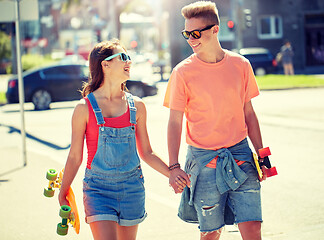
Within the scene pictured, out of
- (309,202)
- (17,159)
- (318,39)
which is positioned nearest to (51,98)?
(17,159)

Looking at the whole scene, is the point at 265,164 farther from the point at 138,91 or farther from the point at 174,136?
the point at 138,91

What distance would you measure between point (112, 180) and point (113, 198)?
0.36 ft

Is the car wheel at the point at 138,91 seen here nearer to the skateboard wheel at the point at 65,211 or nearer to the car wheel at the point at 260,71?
the car wheel at the point at 260,71

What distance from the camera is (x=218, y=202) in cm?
391

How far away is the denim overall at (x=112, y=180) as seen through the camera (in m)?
3.64

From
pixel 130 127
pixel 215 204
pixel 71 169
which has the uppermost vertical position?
pixel 130 127

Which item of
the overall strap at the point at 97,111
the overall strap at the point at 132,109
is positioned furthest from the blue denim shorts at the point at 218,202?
the overall strap at the point at 97,111

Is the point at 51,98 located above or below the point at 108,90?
below

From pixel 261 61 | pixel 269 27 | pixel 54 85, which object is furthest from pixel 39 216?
pixel 269 27

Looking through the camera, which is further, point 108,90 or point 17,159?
point 17,159

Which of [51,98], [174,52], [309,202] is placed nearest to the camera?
[309,202]

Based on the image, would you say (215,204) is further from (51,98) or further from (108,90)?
(51,98)

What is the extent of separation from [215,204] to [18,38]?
254 inches

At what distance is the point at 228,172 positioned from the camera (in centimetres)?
383
